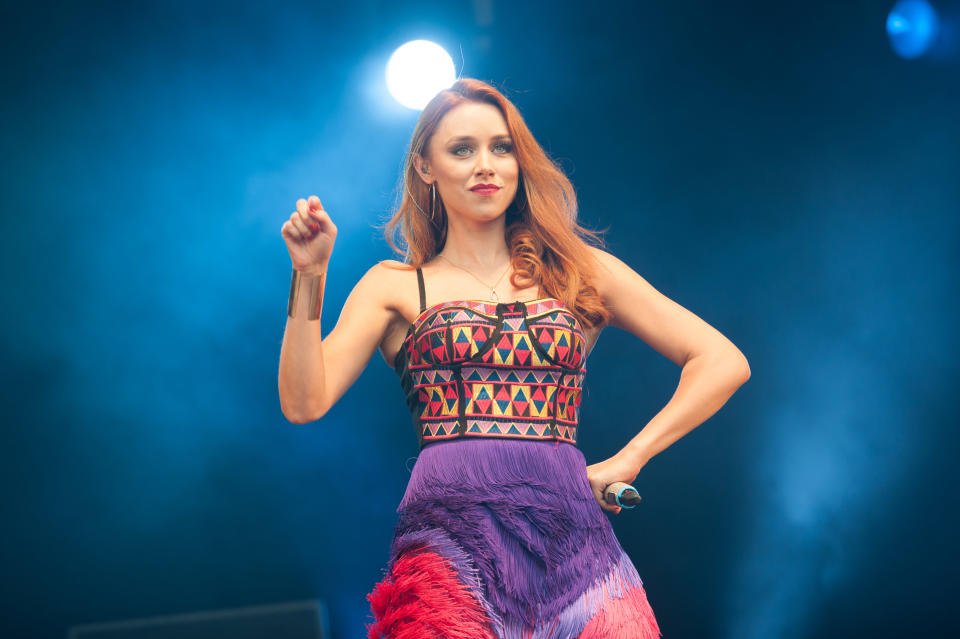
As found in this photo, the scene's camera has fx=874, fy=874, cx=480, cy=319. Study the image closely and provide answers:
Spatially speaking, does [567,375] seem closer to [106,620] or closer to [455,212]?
[455,212]

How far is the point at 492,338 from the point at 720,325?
7.13 feet

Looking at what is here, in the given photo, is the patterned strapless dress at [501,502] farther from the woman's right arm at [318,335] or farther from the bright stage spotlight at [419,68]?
the bright stage spotlight at [419,68]

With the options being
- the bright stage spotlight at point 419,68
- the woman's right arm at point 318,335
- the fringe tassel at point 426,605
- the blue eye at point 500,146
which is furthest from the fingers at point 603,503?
the bright stage spotlight at point 419,68

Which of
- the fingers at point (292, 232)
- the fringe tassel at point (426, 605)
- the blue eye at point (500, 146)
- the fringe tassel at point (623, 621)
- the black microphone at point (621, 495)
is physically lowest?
the fringe tassel at point (623, 621)

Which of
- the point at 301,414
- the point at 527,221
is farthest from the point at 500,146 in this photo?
the point at 301,414

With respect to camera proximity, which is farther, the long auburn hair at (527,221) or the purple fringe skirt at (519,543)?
the long auburn hair at (527,221)

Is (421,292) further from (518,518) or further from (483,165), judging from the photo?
(518,518)

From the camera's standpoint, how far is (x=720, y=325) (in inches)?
148

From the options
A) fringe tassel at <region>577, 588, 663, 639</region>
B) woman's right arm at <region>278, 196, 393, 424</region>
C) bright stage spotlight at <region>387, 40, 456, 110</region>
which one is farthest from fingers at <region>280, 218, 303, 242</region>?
bright stage spotlight at <region>387, 40, 456, 110</region>

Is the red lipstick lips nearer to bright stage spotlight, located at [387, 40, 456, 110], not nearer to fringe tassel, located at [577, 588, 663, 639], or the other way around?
fringe tassel, located at [577, 588, 663, 639]

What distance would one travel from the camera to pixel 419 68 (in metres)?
3.69

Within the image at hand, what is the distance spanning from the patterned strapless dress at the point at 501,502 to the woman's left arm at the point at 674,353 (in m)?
0.18

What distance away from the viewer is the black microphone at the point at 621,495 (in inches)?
68.3

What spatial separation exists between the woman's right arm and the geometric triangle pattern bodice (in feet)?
0.50
